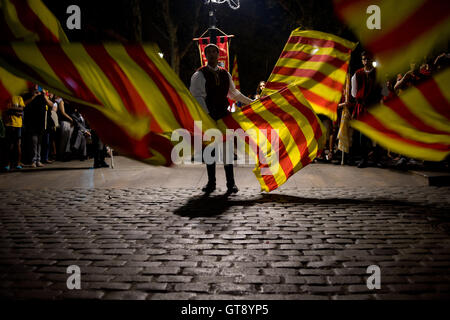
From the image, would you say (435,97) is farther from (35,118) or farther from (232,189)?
(35,118)

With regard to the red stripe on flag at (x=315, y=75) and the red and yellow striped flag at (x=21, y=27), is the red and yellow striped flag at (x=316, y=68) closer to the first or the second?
the red stripe on flag at (x=315, y=75)

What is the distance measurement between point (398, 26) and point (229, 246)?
2.55 m

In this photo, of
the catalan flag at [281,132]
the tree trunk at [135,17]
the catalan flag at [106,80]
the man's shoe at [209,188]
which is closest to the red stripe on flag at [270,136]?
the catalan flag at [281,132]

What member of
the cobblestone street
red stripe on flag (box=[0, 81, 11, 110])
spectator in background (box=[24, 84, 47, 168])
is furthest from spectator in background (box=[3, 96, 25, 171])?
red stripe on flag (box=[0, 81, 11, 110])

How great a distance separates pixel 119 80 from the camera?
3.76 m

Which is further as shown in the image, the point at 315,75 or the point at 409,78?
the point at 409,78

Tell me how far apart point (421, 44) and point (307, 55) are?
9.02 feet

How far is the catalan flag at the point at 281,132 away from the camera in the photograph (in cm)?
540

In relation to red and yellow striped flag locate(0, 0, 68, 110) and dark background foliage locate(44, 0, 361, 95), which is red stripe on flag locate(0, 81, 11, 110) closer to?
red and yellow striped flag locate(0, 0, 68, 110)

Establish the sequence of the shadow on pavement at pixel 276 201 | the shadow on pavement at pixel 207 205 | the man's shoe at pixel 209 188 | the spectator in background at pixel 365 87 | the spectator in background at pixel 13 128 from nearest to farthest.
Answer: the shadow on pavement at pixel 276 201 → the shadow on pavement at pixel 207 205 → the man's shoe at pixel 209 188 → the spectator in background at pixel 365 87 → the spectator in background at pixel 13 128

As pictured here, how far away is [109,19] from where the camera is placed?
22.0 meters

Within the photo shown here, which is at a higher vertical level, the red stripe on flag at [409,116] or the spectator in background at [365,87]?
the spectator in background at [365,87]

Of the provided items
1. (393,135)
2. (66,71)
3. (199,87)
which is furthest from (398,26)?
(199,87)
